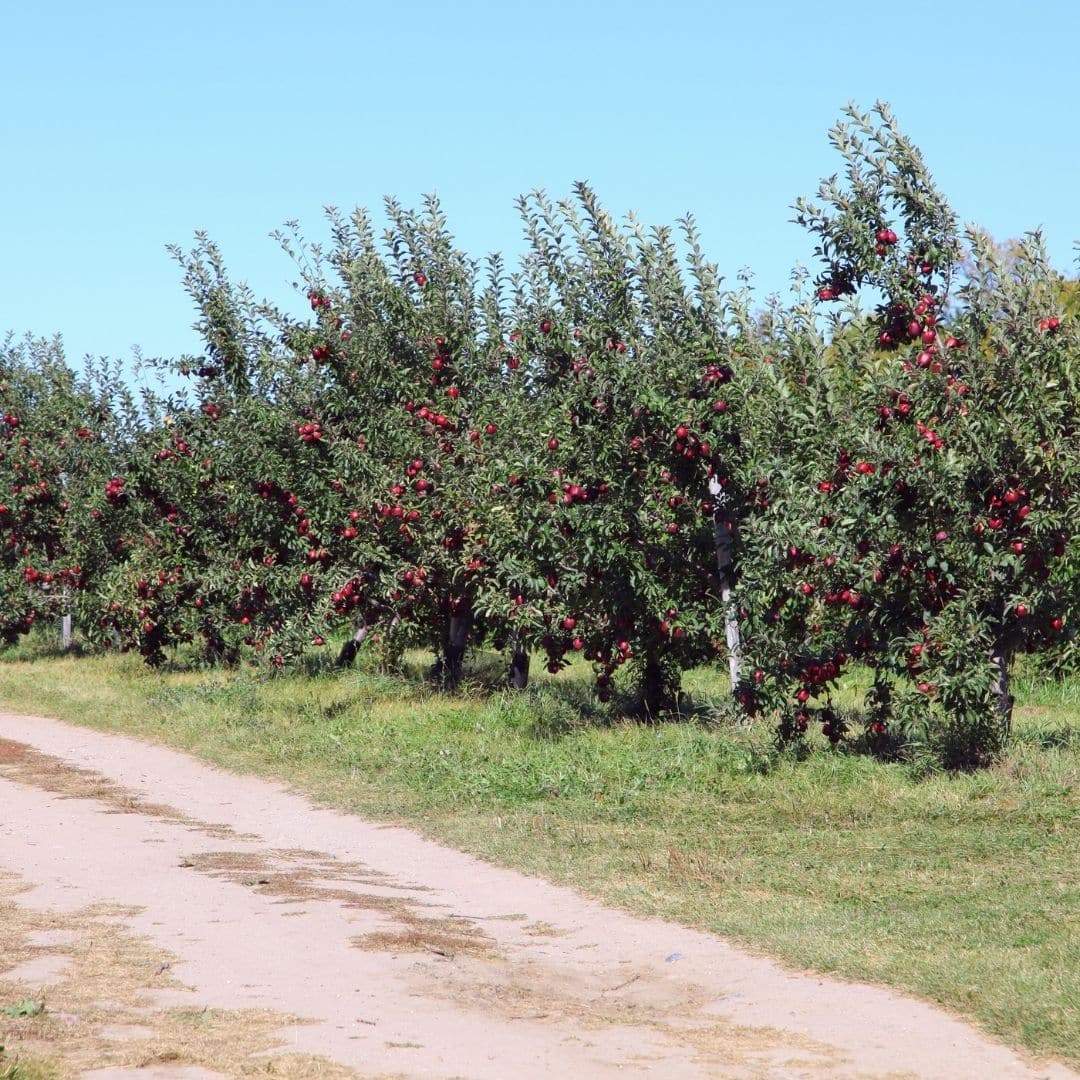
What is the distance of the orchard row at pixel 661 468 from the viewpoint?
10.3 metres

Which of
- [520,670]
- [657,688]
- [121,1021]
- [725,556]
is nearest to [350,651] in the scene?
[520,670]

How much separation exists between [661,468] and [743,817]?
11.1 ft

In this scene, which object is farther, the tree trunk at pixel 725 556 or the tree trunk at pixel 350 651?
the tree trunk at pixel 350 651

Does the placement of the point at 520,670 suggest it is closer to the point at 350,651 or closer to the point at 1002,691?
the point at 350,651

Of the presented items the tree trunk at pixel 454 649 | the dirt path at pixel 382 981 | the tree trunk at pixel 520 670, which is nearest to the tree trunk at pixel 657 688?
the tree trunk at pixel 520 670

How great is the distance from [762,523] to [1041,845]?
307 centimetres

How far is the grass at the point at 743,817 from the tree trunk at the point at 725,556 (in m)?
0.73

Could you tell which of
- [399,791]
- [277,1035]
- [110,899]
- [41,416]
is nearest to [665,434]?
[399,791]

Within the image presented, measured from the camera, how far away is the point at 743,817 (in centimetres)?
1026

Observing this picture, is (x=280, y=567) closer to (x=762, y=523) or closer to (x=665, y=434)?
(x=665, y=434)

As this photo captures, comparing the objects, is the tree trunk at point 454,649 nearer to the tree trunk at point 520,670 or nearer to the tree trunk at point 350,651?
the tree trunk at point 520,670

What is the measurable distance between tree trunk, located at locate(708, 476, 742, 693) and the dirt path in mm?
3654

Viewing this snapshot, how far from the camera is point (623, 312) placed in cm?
1291

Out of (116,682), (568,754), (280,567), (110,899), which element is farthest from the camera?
(116,682)
